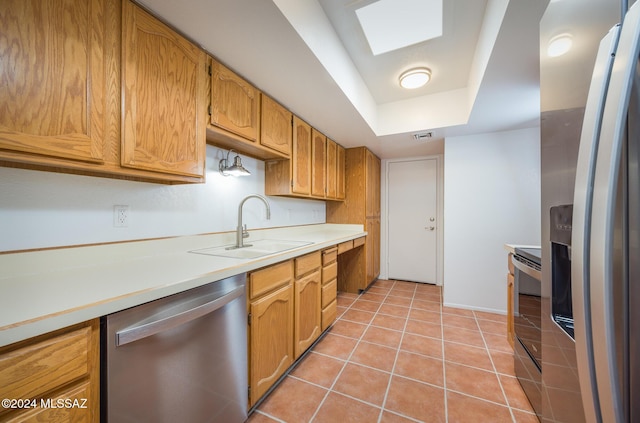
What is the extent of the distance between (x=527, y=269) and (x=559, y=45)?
1.13 m

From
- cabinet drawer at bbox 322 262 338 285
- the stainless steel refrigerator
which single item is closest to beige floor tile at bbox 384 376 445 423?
cabinet drawer at bbox 322 262 338 285

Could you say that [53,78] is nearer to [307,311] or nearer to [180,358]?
[180,358]

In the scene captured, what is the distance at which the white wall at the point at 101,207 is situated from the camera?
94 centimetres

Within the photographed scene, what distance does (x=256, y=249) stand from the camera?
1.76 m

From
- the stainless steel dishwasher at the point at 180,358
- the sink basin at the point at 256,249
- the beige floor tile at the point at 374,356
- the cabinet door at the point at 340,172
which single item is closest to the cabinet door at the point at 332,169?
the cabinet door at the point at 340,172

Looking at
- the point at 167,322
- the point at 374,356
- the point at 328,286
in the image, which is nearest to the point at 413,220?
the point at 328,286

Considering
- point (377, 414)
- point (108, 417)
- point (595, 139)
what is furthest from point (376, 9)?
point (377, 414)

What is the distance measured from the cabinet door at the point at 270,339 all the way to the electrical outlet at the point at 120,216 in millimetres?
793

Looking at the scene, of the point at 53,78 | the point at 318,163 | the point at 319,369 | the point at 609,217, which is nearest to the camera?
the point at 609,217

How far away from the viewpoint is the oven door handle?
117cm

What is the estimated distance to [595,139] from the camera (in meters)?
0.44

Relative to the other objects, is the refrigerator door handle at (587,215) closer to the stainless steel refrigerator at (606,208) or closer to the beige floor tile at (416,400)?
the stainless steel refrigerator at (606,208)

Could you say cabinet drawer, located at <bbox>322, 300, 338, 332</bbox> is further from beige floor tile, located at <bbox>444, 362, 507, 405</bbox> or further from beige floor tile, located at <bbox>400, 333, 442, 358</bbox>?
beige floor tile, located at <bbox>444, 362, 507, 405</bbox>

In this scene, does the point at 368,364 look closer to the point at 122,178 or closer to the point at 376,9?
the point at 122,178
